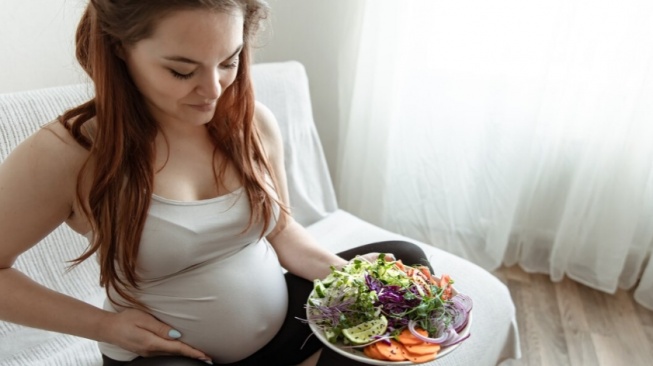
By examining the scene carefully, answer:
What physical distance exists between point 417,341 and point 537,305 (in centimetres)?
146

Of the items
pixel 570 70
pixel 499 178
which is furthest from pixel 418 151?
pixel 570 70

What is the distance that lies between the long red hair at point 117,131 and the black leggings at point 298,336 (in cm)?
26

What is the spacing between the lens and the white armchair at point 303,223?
121cm

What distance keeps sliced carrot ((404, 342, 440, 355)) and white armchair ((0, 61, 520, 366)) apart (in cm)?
37

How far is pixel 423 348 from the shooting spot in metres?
0.87

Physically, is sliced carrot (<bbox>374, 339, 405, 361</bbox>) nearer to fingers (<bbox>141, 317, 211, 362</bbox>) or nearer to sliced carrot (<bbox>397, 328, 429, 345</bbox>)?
sliced carrot (<bbox>397, 328, 429, 345</bbox>)

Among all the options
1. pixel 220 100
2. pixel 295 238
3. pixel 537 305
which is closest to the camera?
pixel 220 100

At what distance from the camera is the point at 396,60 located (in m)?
2.03

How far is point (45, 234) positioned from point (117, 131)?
0.74 feet

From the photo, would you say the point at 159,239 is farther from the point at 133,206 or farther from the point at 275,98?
the point at 275,98

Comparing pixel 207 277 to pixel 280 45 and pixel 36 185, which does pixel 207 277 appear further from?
pixel 280 45

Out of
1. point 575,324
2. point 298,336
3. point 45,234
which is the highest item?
point 45,234

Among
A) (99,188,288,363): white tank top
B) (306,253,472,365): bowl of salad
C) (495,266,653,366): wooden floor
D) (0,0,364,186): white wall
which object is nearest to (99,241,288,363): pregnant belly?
(99,188,288,363): white tank top

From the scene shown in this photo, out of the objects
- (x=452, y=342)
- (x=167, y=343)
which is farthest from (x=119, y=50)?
(x=452, y=342)
